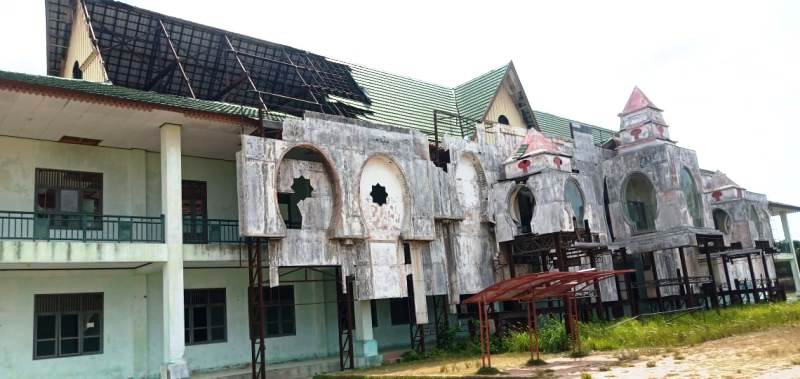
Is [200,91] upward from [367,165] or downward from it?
upward

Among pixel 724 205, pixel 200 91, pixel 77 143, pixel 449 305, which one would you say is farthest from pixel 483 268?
pixel 724 205

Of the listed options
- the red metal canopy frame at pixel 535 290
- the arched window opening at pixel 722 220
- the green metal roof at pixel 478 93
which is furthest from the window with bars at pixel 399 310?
the arched window opening at pixel 722 220

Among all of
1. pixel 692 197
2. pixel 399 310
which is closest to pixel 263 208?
pixel 399 310

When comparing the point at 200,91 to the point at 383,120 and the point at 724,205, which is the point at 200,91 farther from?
the point at 724,205

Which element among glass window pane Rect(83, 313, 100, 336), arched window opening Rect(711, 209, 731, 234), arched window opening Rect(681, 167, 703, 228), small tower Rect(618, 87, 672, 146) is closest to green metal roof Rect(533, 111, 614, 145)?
small tower Rect(618, 87, 672, 146)

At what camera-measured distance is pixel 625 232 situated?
28594mm

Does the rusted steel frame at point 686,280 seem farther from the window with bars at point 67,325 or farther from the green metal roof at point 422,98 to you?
the window with bars at point 67,325

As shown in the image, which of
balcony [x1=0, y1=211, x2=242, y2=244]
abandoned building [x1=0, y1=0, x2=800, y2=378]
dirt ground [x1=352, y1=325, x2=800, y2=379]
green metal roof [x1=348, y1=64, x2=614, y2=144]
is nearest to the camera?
dirt ground [x1=352, y1=325, x2=800, y2=379]

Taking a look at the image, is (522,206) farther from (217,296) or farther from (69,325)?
(69,325)

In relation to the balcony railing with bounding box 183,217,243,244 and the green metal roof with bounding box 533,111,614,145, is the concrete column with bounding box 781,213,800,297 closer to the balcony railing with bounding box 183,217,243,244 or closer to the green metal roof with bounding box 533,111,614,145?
the green metal roof with bounding box 533,111,614,145

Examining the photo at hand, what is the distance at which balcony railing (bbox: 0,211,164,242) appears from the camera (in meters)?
18.2

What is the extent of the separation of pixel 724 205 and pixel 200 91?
86.6 ft

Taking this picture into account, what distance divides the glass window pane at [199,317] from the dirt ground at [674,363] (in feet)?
20.1

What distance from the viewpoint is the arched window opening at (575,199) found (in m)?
24.2
